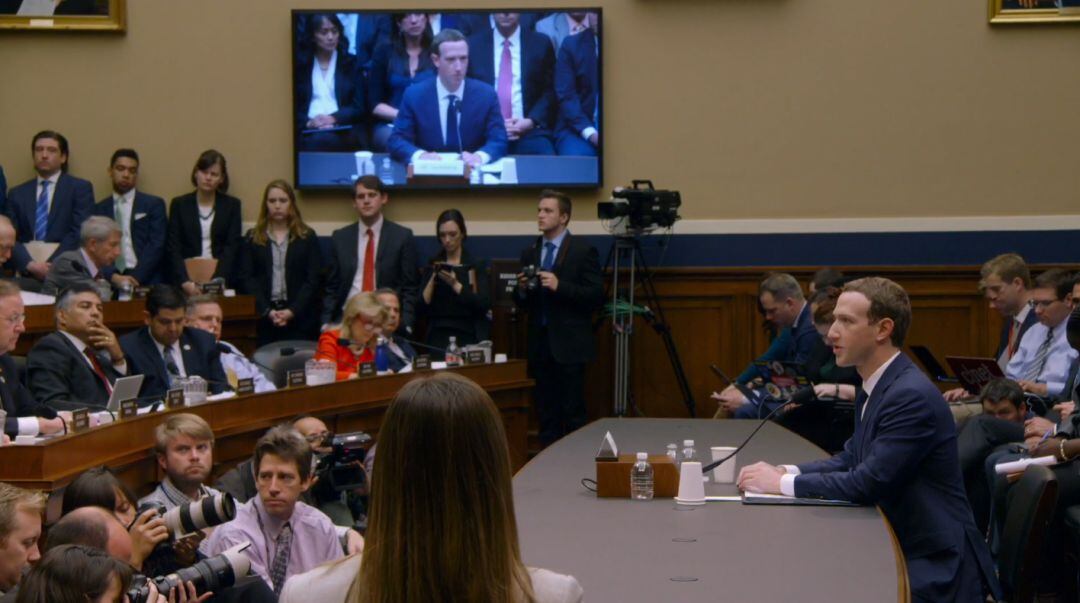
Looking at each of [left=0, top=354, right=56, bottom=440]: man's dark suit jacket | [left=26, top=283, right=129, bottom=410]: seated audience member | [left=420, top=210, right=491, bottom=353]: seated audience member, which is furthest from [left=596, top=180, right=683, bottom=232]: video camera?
[left=0, top=354, right=56, bottom=440]: man's dark suit jacket

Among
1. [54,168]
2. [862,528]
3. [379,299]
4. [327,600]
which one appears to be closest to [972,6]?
[379,299]

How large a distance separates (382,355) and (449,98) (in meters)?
2.44

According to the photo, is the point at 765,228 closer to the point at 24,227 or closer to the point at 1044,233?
the point at 1044,233

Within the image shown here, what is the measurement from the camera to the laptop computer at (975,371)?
6.81 metres

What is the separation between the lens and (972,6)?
912 centimetres

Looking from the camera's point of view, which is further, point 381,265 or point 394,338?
point 381,265

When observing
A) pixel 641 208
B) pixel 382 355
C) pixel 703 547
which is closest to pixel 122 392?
pixel 382 355

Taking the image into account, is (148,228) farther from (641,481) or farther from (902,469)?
(902,469)

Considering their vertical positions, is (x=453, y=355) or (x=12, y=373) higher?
(x=12, y=373)

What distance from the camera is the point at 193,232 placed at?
349 inches

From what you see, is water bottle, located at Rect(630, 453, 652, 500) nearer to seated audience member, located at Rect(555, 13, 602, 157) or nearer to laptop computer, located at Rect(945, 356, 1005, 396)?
laptop computer, located at Rect(945, 356, 1005, 396)

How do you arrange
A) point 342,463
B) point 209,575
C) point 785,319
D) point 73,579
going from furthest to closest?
point 785,319, point 342,463, point 209,575, point 73,579

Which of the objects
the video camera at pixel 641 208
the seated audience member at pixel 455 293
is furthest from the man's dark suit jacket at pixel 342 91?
the video camera at pixel 641 208

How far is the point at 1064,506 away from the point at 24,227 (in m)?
6.32
